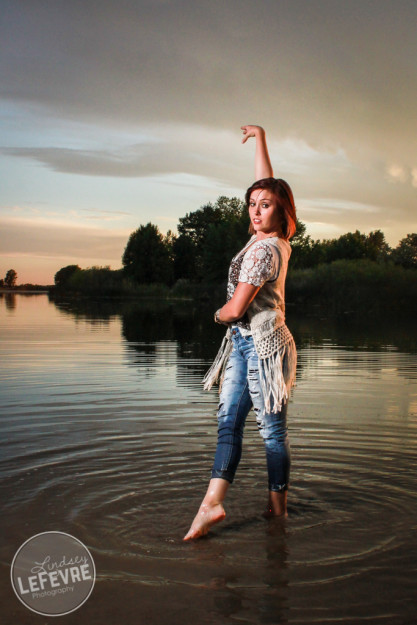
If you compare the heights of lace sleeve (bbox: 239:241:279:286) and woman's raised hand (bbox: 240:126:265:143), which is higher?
woman's raised hand (bbox: 240:126:265:143)

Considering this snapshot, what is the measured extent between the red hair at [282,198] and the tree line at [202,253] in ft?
153

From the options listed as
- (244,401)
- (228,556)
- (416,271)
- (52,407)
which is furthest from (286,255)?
(416,271)

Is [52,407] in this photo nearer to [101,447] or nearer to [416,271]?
[101,447]

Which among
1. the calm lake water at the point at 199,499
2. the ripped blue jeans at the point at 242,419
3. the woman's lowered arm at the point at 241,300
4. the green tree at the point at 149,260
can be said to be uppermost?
the green tree at the point at 149,260

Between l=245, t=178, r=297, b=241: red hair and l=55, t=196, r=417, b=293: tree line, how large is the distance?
46.7 m

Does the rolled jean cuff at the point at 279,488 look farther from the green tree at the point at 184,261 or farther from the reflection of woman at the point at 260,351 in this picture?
the green tree at the point at 184,261

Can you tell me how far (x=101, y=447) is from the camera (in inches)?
234

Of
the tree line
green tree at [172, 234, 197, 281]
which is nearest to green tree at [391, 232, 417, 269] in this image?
the tree line

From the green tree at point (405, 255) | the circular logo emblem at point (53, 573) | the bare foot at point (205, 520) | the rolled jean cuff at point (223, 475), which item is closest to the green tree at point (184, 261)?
the green tree at point (405, 255)

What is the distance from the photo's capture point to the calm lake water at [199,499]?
3.14 metres

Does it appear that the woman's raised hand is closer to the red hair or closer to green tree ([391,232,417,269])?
the red hair

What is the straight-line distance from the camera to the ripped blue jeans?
13.1 ft

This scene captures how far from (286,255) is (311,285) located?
1474 inches

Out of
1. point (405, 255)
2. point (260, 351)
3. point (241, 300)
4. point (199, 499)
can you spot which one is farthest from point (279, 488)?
point (405, 255)
